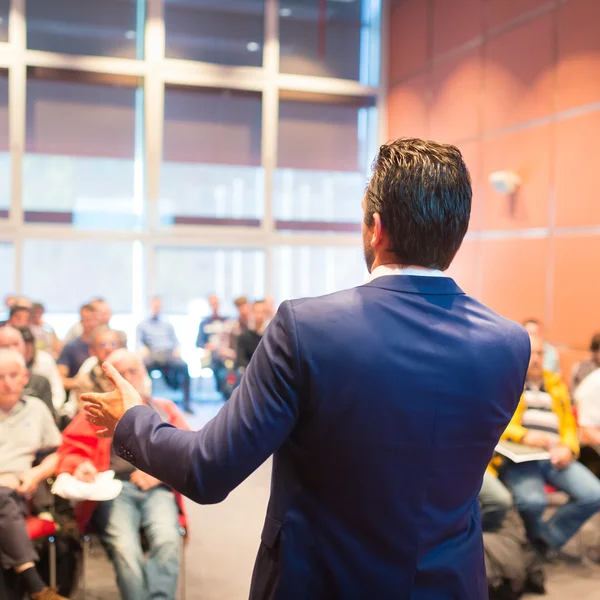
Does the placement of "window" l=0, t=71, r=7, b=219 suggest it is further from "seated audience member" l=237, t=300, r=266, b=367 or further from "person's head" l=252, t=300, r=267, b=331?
"seated audience member" l=237, t=300, r=266, b=367

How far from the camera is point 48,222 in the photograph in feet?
31.0

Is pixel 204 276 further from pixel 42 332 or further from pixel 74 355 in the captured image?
pixel 74 355

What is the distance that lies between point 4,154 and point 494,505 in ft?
26.7

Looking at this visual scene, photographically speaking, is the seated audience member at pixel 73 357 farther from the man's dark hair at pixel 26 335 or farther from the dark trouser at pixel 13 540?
the dark trouser at pixel 13 540

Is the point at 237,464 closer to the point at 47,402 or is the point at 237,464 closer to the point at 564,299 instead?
the point at 47,402

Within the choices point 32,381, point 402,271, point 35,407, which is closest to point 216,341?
point 32,381

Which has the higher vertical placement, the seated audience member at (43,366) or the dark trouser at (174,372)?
the seated audience member at (43,366)

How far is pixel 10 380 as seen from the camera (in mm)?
3426

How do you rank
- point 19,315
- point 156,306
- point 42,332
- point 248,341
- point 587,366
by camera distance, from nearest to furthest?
point 587,366 → point 19,315 → point 42,332 → point 248,341 → point 156,306

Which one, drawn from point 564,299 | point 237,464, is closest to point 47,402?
point 237,464

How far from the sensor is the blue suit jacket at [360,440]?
998 mm

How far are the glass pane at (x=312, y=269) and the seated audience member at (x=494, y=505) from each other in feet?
21.8

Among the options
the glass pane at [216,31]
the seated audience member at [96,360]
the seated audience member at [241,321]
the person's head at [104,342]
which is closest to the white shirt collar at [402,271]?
the seated audience member at [96,360]

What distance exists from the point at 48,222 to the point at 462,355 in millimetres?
9225
